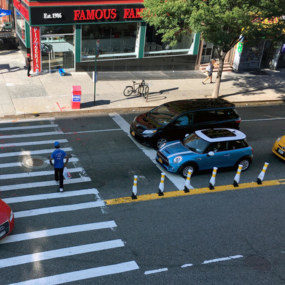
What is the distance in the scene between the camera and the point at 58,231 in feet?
31.2

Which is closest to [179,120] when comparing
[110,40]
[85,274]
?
[85,274]

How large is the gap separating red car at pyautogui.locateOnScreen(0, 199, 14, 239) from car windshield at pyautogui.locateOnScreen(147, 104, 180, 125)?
25.2 ft

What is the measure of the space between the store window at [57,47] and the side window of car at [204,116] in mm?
13051

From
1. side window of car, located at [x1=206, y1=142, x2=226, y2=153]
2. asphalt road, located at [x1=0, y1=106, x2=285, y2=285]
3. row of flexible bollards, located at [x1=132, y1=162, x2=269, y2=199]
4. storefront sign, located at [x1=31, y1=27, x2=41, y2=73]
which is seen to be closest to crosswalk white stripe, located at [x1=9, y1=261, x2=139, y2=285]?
asphalt road, located at [x1=0, y1=106, x2=285, y2=285]

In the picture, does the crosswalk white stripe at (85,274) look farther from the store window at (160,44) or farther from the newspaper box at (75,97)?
the store window at (160,44)

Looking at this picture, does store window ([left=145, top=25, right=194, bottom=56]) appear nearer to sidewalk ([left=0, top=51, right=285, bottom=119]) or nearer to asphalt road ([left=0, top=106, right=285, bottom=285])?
sidewalk ([left=0, top=51, right=285, bottom=119])

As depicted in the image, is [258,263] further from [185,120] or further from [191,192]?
[185,120]

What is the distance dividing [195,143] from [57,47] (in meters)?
15.2

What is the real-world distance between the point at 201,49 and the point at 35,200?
20.9m

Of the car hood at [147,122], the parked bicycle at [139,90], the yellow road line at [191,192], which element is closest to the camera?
the yellow road line at [191,192]

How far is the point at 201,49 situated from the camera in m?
27.8

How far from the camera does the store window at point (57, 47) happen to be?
23656 mm

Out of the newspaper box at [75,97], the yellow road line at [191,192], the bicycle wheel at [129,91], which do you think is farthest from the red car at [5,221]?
the bicycle wheel at [129,91]

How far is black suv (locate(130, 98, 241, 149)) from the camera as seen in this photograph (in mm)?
14680
